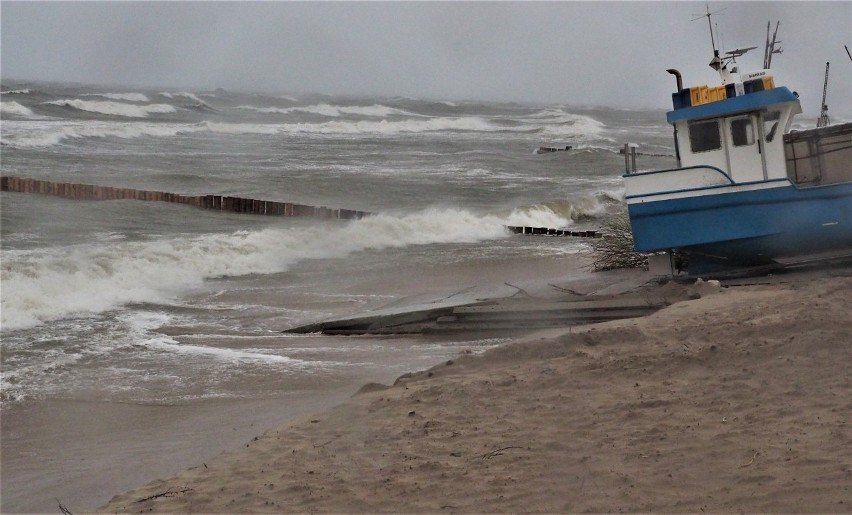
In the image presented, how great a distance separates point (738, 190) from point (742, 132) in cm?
83

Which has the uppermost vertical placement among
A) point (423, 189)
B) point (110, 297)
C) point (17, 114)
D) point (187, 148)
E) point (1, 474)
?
point (17, 114)

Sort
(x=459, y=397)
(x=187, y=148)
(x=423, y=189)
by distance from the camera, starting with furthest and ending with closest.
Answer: (x=187, y=148), (x=423, y=189), (x=459, y=397)

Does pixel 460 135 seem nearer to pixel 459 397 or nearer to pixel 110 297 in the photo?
pixel 110 297

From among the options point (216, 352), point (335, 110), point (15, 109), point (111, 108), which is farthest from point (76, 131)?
point (216, 352)

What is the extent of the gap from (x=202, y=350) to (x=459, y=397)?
4906mm

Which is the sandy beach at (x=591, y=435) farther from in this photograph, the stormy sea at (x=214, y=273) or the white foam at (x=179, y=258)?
the white foam at (x=179, y=258)

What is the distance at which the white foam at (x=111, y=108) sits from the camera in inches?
2221

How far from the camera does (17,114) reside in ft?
167

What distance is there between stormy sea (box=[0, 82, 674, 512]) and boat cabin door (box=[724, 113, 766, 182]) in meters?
3.58

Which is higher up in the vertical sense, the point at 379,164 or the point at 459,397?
the point at 379,164

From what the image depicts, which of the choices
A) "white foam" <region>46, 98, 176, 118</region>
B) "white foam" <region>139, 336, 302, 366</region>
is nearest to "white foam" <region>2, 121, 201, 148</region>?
"white foam" <region>46, 98, 176, 118</region>

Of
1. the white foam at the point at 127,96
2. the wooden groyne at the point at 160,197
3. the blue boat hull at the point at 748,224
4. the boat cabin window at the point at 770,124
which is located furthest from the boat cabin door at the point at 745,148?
the white foam at the point at 127,96

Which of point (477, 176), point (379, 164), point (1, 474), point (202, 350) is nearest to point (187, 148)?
point (379, 164)

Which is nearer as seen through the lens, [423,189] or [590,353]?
[590,353]
